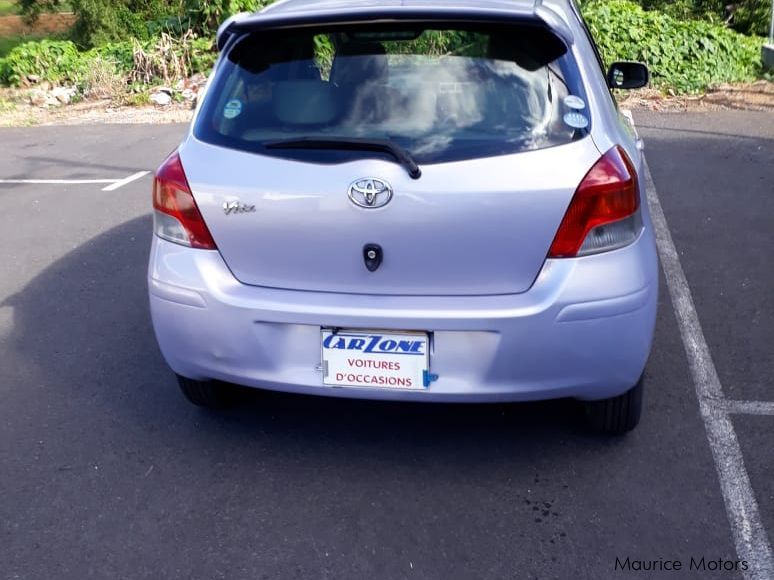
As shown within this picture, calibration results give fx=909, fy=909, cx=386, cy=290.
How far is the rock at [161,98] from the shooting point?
14805mm

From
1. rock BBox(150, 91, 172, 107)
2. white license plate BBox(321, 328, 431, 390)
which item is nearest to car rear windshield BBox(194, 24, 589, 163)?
white license plate BBox(321, 328, 431, 390)

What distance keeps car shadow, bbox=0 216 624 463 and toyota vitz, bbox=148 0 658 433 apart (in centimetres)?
50

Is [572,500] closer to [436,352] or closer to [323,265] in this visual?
[436,352]

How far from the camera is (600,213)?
316 cm

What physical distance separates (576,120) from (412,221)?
718 millimetres

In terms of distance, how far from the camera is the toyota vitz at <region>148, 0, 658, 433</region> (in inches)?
123

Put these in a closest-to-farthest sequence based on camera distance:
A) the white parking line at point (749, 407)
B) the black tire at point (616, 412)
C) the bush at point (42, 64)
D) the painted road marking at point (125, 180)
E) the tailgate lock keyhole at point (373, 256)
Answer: the tailgate lock keyhole at point (373, 256)
the black tire at point (616, 412)
the white parking line at point (749, 407)
the painted road marking at point (125, 180)
the bush at point (42, 64)

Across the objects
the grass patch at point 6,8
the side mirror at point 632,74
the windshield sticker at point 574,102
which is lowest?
the grass patch at point 6,8

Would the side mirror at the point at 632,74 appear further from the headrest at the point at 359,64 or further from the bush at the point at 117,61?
the bush at the point at 117,61

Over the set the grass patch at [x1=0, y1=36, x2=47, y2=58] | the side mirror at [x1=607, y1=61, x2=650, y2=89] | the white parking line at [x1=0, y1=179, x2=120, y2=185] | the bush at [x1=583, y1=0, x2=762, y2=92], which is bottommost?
the grass patch at [x1=0, y1=36, x2=47, y2=58]

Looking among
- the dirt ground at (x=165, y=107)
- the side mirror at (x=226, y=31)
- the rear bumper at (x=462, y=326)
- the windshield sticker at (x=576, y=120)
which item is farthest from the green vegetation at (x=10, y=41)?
the windshield sticker at (x=576, y=120)

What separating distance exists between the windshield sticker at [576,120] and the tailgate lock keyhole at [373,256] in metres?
0.82

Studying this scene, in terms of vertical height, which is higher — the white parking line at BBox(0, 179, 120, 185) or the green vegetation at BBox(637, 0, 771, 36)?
the white parking line at BBox(0, 179, 120, 185)

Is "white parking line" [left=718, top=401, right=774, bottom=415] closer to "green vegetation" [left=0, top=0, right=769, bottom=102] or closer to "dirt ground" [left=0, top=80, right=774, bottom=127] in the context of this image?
"dirt ground" [left=0, top=80, right=774, bottom=127]
